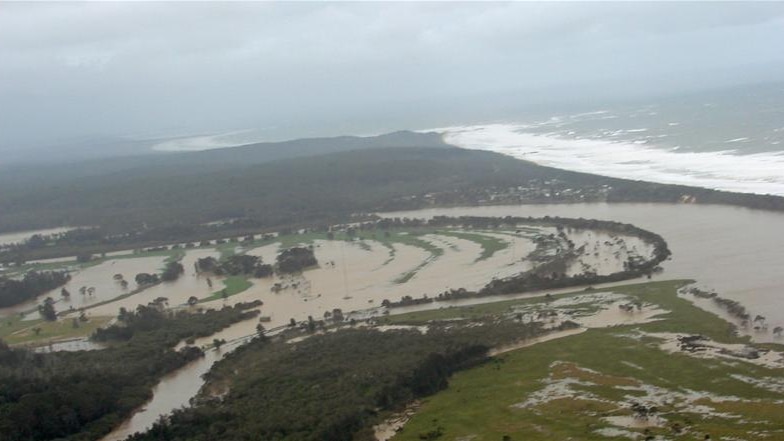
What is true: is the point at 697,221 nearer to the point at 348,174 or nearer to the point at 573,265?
the point at 573,265

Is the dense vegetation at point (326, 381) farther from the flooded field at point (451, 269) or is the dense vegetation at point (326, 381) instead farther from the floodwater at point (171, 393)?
the flooded field at point (451, 269)

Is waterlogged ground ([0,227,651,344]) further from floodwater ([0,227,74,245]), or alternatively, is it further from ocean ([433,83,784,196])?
floodwater ([0,227,74,245])

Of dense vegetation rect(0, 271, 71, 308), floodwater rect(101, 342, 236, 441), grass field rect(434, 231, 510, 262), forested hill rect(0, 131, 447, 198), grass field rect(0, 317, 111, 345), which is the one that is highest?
forested hill rect(0, 131, 447, 198)

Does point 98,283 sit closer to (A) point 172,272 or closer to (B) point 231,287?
(A) point 172,272

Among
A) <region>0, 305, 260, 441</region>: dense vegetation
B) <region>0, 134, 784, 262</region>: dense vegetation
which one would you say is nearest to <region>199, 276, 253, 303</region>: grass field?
<region>0, 305, 260, 441</region>: dense vegetation

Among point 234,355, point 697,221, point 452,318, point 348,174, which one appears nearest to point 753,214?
point 697,221

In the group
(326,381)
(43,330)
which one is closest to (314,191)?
(43,330)
